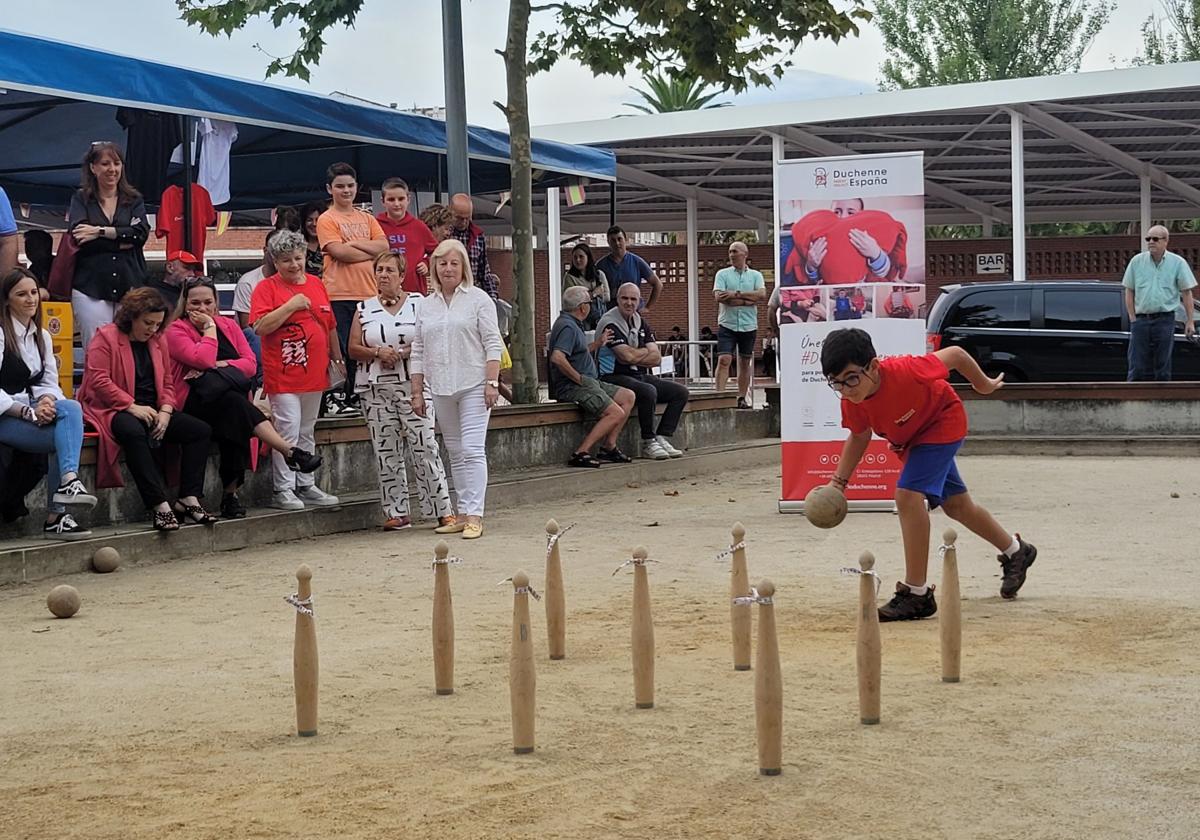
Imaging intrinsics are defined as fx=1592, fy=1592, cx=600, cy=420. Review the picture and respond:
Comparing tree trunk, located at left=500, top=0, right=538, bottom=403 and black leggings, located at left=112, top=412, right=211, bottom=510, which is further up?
tree trunk, located at left=500, top=0, right=538, bottom=403

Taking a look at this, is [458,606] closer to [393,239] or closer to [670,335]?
[393,239]

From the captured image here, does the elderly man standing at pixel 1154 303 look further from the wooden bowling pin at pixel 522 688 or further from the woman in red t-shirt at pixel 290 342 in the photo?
the wooden bowling pin at pixel 522 688

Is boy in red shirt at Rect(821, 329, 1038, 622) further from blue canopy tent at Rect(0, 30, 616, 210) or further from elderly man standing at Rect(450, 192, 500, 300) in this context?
blue canopy tent at Rect(0, 30, 616, 210)

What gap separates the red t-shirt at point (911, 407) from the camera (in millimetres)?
8172

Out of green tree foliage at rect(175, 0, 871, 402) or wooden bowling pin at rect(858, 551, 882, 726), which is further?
green tree foliage at rect(175, 0, 871, 402)

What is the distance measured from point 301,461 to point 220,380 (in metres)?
1.01

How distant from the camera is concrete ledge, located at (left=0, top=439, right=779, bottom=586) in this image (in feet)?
33.2

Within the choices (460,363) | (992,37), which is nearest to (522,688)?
(460,363)

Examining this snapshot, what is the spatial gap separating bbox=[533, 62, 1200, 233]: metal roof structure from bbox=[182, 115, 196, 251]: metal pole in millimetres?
15837

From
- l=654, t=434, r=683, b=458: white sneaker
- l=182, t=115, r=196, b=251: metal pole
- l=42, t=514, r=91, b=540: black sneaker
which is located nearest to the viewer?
l=42, t=514, r=91, b=540: black sneaker

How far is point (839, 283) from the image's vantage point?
519 inches

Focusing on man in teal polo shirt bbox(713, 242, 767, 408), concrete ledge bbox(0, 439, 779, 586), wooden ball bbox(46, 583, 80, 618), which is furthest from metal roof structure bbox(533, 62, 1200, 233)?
wooden ball bbox(46, 583, 80, 618)

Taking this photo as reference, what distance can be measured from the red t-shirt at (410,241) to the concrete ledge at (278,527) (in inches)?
79.4

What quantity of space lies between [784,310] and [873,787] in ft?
28.3
